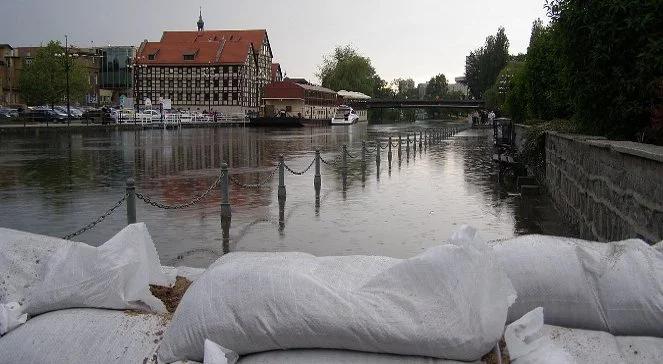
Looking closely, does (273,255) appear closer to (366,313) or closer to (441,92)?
(366,313)

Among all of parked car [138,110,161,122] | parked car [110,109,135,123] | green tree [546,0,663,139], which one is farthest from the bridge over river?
green tree [546,0,663,139]

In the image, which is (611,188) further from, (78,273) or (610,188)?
(78,273)

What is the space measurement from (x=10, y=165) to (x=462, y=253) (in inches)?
798

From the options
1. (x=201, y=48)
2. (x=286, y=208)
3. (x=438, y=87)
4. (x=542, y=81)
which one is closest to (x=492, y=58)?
(x=201, y=48)

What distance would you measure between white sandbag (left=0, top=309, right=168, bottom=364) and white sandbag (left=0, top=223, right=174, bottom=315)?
2.9 inches

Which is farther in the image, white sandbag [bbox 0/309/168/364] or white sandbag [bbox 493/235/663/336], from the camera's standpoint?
white sandbag [bbox 0/309/168/364]

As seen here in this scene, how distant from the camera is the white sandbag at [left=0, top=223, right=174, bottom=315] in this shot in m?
3.25

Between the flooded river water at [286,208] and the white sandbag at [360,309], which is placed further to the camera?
the flooded river water at [286,208]

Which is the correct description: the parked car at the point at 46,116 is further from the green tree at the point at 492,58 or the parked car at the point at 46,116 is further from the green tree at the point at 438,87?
the green tree at the point at 438,87

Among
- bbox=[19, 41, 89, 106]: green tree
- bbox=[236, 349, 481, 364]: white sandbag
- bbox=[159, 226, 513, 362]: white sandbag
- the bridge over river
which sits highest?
bbox=[19, 41, 89, 106]: green tree

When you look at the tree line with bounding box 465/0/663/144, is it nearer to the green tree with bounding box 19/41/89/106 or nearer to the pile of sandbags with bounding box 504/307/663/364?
the pile of sandbags with bounding box 504/307/663/364

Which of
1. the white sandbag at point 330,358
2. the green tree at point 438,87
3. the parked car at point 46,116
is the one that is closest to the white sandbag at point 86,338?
the white sandbag at point 330,358

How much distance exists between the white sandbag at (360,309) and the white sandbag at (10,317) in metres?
0.82

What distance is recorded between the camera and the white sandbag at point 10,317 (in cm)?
316
